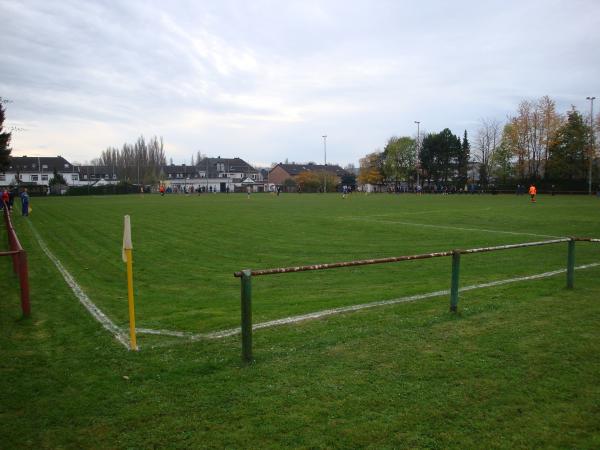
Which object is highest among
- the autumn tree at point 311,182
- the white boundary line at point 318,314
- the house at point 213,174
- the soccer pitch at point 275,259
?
the house at point 213,174

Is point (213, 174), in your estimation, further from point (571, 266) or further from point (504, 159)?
point (571, 266)

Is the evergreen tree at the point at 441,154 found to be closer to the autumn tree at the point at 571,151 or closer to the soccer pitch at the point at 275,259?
the autumn tree at the point at 571,151

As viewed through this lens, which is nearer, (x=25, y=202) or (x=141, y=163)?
(x=25, y=202)

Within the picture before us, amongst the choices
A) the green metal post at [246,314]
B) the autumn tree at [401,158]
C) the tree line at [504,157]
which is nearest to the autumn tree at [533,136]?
the tree line at [504,157]

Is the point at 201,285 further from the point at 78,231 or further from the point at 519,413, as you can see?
the point at 78,231

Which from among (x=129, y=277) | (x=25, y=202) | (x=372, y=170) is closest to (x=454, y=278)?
(x=129, y=277)

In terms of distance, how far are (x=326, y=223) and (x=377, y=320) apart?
699 inches

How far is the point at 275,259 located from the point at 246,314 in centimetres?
868

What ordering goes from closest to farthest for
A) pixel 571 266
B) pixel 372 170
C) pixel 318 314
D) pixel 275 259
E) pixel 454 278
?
pixel 454 278
pixel 318 314
pixel 571 266
pixel 275 259
pixel 372 170

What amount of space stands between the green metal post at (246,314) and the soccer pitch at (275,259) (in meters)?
1.45

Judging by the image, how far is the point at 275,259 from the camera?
13930 mm

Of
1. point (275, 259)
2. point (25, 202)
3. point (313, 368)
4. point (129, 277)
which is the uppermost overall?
point (25, 202)

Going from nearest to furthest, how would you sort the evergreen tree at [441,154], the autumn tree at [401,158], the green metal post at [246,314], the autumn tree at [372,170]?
the green metal post at [246,314]
the evergreen tree at [441,154]
the autumn tree at [401,158]
the autumn tree at [372,170]

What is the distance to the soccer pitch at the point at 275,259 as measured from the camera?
8281mm
